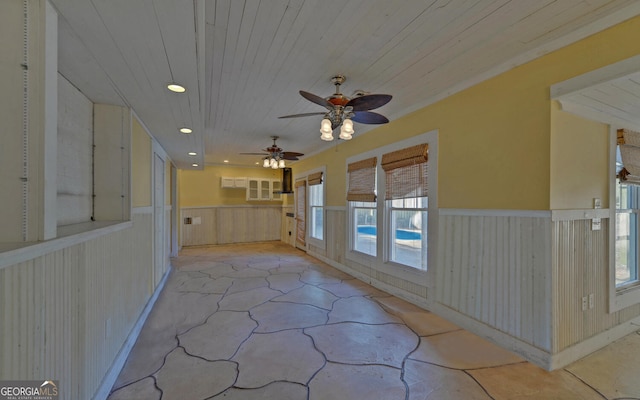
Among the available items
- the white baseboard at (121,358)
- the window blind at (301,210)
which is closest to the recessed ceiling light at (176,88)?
the white baseboard at (121,358)

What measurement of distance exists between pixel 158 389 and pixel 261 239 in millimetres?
6433

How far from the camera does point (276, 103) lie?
311 cm

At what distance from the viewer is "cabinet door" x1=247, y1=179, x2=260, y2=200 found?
7.86 meters

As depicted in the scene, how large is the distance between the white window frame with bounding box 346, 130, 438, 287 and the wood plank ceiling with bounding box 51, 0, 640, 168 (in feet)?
2.10

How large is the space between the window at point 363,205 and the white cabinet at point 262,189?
13.5 ft

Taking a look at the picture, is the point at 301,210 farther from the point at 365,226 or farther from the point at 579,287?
the point at 579,287

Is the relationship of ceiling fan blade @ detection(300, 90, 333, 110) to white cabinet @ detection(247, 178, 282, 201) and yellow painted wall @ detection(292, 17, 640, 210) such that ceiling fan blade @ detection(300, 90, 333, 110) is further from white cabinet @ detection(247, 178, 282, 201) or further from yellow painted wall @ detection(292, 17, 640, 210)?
white cabinet @ detection(247, 178, 282, 201)

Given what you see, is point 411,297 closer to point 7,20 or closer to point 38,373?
point 38,373

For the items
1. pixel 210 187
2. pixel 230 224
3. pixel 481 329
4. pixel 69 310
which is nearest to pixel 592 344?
pixel 481 329

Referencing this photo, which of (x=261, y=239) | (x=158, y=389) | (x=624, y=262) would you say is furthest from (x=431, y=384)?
(x=261, y=239)

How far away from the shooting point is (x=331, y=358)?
212 centimetres

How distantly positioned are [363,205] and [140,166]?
10.5ft

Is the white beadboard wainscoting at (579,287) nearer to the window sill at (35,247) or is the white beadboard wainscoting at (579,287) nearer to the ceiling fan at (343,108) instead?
the ceiling fan at (343,108)

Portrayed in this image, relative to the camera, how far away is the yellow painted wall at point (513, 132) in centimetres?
182
